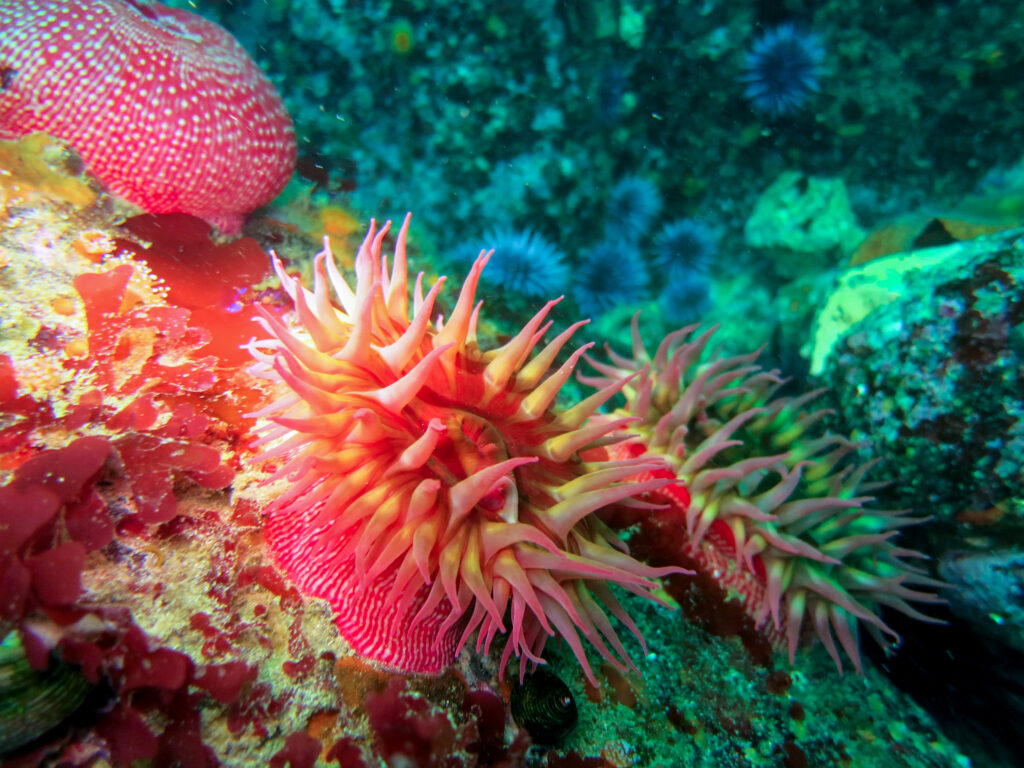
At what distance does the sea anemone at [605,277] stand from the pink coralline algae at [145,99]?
2.48 m

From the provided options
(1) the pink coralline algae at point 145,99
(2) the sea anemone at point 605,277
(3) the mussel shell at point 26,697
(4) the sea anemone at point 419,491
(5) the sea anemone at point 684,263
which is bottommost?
(3) the mussel shell at point 26,697

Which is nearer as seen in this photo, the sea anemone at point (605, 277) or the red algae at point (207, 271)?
the red algae at point (207, 271)

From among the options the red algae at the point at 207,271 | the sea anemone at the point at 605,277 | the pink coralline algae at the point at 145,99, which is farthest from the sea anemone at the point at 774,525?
the pink coralline algae at the point at 145,99

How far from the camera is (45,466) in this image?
1761mm

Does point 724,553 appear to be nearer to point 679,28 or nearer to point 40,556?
point 40,556

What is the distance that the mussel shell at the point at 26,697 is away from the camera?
1373 mm

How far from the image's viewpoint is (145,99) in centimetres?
275

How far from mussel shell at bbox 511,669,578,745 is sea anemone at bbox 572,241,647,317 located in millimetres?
3046

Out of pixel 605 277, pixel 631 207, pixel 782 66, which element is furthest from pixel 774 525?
pixel 782 66

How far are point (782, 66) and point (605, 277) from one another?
215 cm

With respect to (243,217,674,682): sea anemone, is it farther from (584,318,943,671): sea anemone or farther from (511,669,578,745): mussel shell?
(584,318,943,671): sea anemone

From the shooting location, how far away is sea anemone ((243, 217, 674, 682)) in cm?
200

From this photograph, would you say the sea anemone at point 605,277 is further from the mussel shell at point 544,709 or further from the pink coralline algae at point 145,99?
the mussel shell at point 544,709

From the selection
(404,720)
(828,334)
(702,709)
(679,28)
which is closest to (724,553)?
(702,709)
